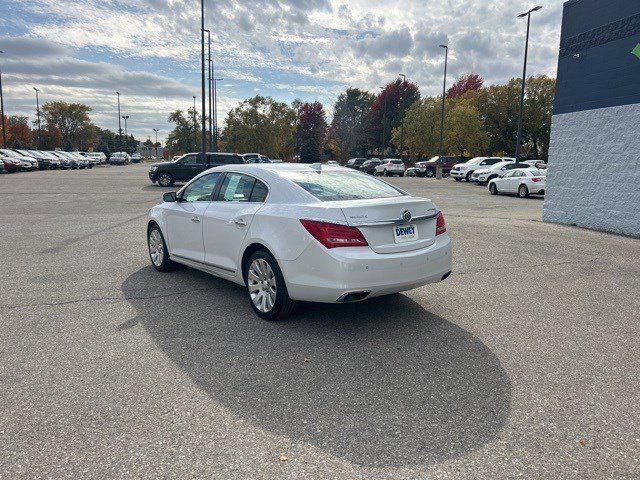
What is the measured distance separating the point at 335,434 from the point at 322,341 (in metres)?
1.51

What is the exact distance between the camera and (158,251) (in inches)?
277

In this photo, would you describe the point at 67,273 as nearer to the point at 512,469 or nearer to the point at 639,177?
the point at 512,469

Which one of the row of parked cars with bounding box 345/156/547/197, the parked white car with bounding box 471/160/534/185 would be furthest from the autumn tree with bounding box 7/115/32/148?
the parked white car with bounding box 471/160/534/185

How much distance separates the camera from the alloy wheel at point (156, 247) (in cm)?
696

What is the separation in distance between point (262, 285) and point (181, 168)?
2344 cm

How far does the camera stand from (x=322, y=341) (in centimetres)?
450

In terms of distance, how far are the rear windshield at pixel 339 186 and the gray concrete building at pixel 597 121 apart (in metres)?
8.84

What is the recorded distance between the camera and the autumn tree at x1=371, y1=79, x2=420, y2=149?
8238 cm

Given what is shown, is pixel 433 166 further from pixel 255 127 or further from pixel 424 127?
pixel 255 127

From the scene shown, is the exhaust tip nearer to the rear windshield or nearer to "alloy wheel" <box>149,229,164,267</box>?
the rear windshield

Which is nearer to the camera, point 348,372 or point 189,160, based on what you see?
point 348,372

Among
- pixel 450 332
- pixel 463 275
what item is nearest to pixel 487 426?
pixel 450 332

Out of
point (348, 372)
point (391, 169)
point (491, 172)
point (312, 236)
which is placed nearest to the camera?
point (348, 372)

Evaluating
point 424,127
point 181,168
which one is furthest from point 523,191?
point 424,127
